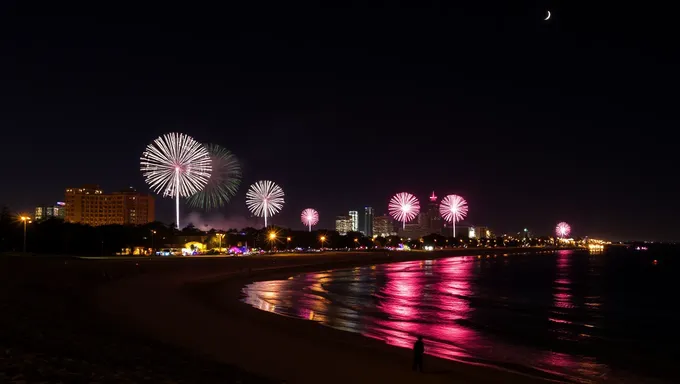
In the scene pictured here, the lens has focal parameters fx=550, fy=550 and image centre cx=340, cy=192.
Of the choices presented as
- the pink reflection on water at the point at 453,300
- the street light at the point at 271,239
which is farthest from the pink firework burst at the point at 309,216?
the pink reflection on water at the point at 453,300

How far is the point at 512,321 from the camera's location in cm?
3497

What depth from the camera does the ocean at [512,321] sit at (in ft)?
74.2

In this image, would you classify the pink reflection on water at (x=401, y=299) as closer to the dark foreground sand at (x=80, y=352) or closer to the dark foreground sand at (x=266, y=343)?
the dark foreground sand at (x=266, y=343)

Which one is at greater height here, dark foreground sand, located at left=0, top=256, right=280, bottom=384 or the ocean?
dark foreground sand, located at left=0, top=256, right=280, bottom=384

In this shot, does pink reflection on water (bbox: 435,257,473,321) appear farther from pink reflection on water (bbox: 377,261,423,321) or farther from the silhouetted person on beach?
the silhouetted person on beach

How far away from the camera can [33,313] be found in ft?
72.5

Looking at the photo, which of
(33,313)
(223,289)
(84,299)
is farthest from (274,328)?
(223,289)

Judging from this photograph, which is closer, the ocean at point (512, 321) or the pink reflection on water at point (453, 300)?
the ocean at point (512, 321)

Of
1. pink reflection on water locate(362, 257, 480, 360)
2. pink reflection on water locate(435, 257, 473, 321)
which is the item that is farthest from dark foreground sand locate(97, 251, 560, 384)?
pink reflection on water locate(435, 257, 473, 321)

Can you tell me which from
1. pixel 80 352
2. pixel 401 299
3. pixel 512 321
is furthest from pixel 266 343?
pixel 401 299

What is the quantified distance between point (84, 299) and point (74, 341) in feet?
54.5

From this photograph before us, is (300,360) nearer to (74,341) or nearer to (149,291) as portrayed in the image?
(74,341)

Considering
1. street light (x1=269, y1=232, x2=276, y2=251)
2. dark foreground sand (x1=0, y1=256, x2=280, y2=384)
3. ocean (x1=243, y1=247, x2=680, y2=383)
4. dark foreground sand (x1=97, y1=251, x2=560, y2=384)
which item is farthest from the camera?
street light (x1=269, y1=232, x2=276, y2=251)

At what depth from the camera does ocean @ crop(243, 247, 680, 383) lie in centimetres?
2261
